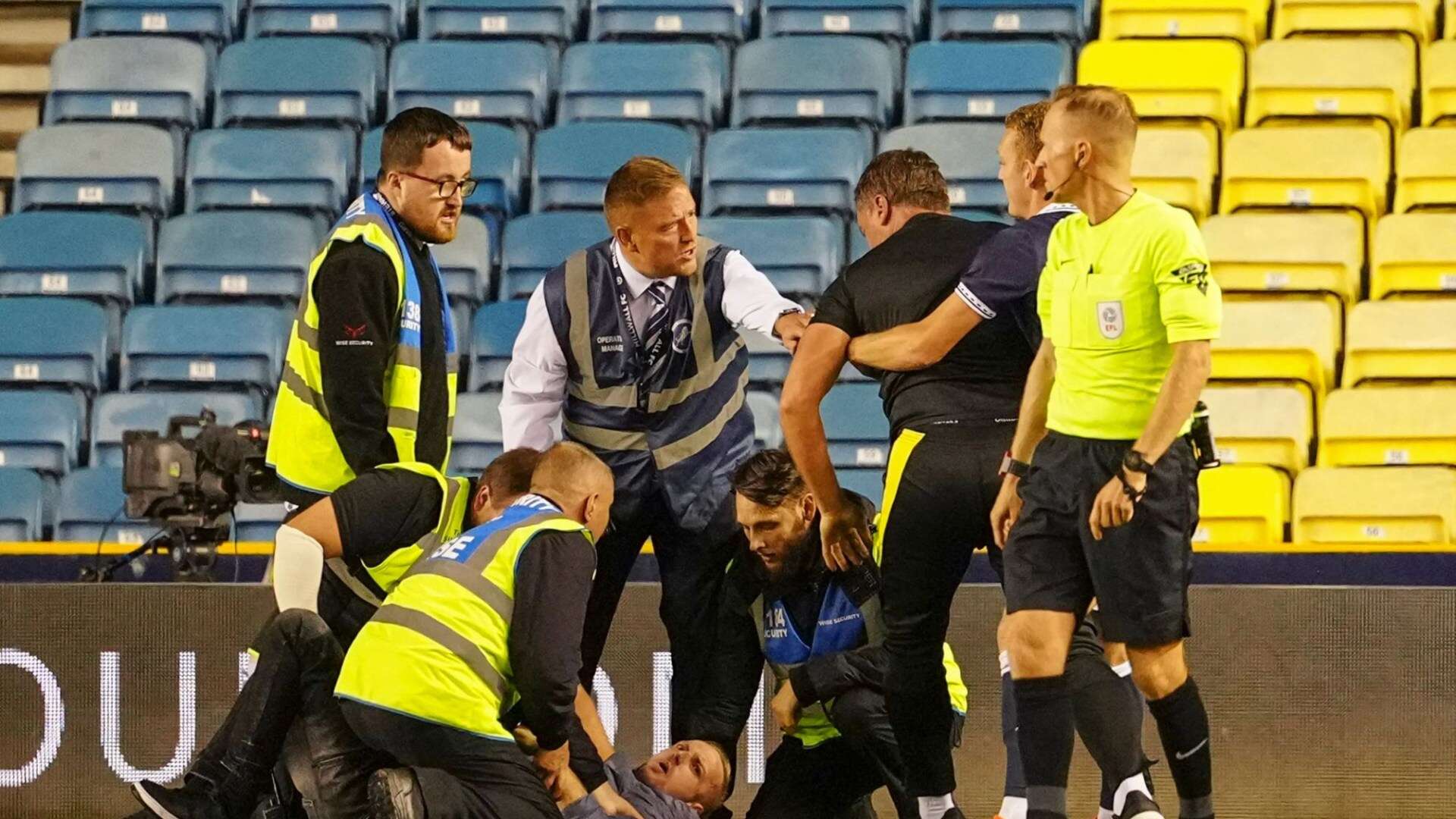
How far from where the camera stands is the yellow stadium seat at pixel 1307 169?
314 inches

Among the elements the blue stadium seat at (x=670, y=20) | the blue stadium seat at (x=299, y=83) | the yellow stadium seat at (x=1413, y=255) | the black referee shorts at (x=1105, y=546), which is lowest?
the black referee shorts at (x=1105, y=546)

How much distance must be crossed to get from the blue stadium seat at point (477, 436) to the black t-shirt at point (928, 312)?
114 inches

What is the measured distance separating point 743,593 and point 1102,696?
96 centimetres

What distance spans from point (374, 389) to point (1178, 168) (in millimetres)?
4503

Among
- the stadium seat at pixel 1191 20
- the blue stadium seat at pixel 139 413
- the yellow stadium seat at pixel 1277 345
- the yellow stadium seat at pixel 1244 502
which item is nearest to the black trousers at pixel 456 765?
the yellow stadium seat at pixel 1244 502

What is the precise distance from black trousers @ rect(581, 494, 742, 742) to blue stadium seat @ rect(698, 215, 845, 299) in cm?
281

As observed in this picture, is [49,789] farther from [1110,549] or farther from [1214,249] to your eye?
[1214,249]

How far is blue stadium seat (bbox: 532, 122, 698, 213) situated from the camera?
8.29 m

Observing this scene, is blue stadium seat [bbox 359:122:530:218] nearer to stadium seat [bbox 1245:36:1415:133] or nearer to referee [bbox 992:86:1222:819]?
stadium seat [bbox 1245:36:1415:133]

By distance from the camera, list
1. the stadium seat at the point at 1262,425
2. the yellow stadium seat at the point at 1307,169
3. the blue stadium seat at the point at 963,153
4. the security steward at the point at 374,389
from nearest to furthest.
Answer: the security steward at the point at 374,389 → the stadium seat at the point at 1262,425 → the yellow stadium seat at the point at 1307,169 → the blue stadium seat at the point at 963,153

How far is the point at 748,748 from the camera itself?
5828 millimetres

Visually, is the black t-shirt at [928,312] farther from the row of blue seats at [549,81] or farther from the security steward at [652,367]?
the row of blue seats at [549,81]

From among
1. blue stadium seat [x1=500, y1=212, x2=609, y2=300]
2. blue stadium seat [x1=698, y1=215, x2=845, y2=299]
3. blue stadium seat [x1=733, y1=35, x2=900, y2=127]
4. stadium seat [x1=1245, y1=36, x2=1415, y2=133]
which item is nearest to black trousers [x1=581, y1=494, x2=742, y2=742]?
blue stadium seat [x1=698, y1=215, x2=845, y2=299]

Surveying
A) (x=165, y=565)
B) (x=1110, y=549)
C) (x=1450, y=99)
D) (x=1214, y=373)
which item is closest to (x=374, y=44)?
(x=165, y=565)
